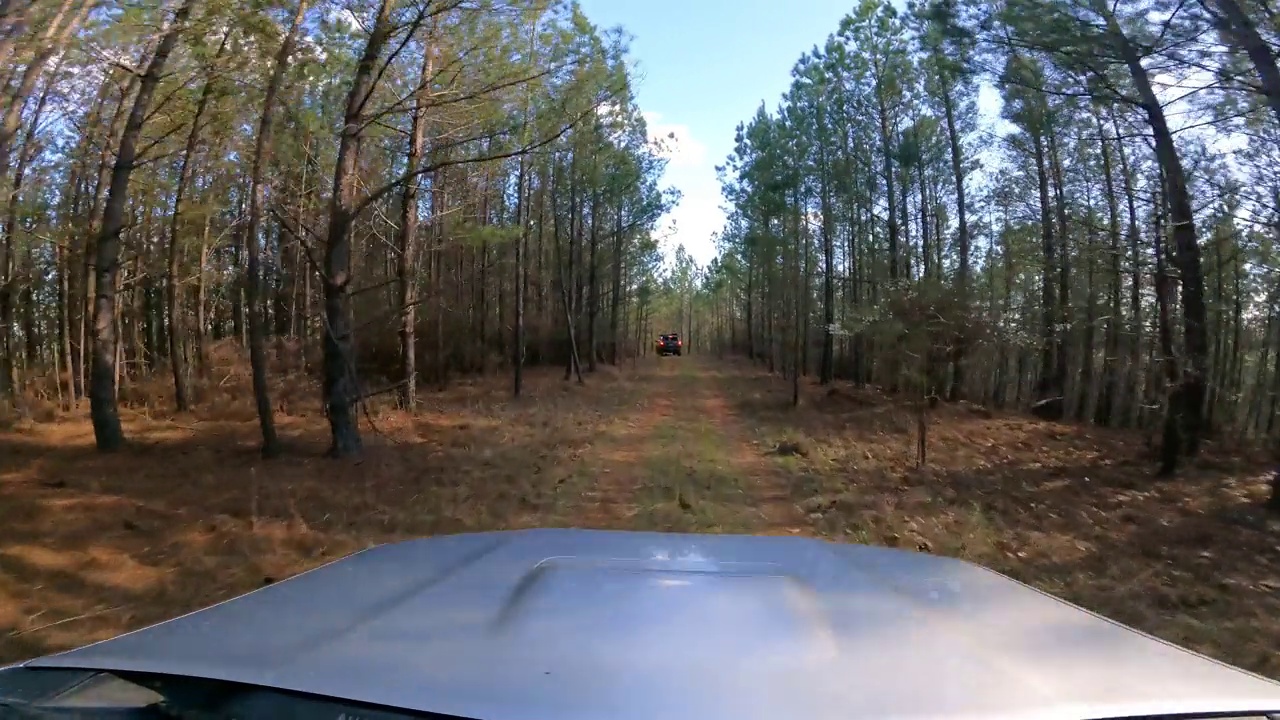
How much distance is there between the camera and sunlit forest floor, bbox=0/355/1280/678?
6.68 meters

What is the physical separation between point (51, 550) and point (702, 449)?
9947mm

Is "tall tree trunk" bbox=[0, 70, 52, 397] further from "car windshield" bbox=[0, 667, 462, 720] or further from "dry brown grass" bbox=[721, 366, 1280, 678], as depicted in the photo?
"dry brown grass" bbox=[721, 366, 1280, 678]

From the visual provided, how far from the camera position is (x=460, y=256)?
31.7 metres

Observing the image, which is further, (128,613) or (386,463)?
(386,463)

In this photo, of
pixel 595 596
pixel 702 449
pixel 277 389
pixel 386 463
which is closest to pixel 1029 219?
pixel 702 449

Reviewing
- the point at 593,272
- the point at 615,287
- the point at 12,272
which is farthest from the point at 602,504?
the point at 615,287

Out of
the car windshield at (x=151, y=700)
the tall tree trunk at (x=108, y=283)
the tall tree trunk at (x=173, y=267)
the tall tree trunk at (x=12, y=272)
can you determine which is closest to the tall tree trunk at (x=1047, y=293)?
the car windshield at (x=151, y=700)

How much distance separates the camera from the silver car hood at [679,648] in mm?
1608

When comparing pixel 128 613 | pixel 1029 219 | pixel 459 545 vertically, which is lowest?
pixel 128 613

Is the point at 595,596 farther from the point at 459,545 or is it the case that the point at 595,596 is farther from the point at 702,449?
the point at 702,449

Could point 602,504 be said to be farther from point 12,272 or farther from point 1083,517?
point 12,272

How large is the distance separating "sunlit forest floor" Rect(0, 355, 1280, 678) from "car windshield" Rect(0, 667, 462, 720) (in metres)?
4.42

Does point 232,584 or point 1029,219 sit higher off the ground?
point 1029,219

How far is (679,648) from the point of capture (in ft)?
6.14
